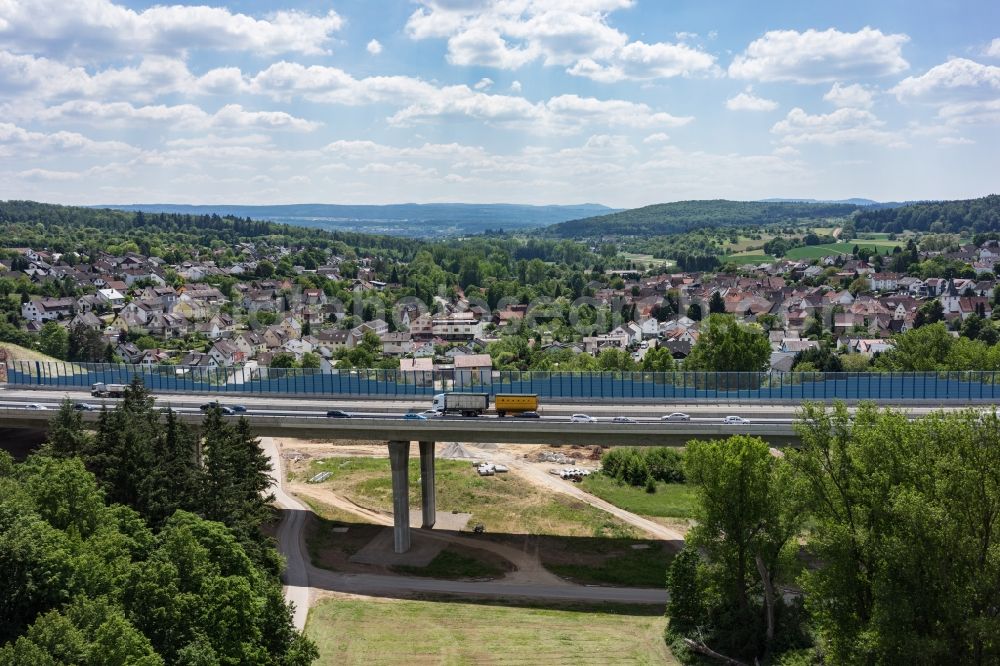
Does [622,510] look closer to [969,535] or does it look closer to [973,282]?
[969,535]

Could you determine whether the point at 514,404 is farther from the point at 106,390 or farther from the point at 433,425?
the point at 106,390

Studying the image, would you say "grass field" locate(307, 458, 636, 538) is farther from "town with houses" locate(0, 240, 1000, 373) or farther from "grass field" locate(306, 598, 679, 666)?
"town with houses" locate(0, 240, 1000, 373)

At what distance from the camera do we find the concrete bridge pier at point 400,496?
53.1m

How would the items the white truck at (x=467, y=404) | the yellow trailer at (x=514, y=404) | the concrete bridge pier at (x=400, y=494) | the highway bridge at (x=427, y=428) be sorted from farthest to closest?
the concrete bridge pier at (x=400, y=494) < the yellow trailer at (x=514, y=404) < the white truck at (x=467, y=404) < the highway bridge at (x=427, y=428)

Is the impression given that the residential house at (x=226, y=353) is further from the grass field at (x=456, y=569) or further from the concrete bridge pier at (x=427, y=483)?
the grass field at (x=456, y=569)

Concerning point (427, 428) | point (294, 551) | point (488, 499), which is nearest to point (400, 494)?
point (427, 428)

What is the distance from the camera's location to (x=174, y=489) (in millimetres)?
41219

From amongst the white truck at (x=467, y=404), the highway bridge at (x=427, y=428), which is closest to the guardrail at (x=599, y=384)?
the highway bridge at (x=427, y=428)

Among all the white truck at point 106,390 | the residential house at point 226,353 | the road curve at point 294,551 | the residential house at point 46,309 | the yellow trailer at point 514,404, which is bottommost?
the road curve at point 294,551

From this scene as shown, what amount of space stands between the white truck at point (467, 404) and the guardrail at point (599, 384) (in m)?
3.72

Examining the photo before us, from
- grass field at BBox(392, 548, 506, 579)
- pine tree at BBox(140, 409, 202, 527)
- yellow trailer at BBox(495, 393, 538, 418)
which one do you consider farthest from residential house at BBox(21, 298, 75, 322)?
yellow trailer at BBox(495, 393, 538, 418)

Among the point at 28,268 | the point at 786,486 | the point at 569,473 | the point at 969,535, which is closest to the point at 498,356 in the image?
the point at 569,473

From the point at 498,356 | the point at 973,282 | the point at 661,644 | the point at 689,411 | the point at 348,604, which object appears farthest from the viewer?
the point at 973,282

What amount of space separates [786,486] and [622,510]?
28.2m
